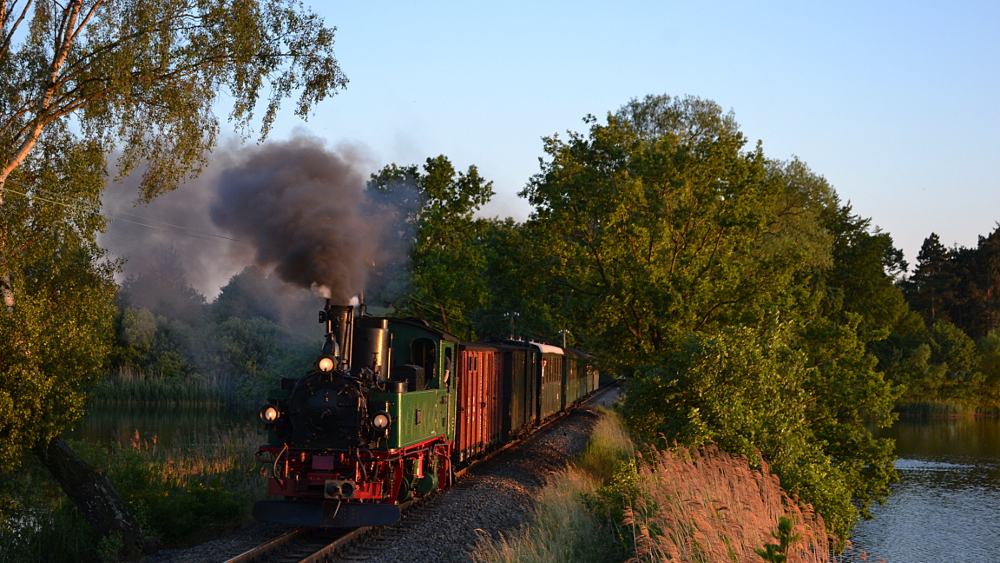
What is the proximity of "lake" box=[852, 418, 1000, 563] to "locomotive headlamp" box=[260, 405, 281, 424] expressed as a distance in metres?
13.5

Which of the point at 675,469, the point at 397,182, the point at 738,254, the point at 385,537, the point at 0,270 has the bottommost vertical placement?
the point at 385,537

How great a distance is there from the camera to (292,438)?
411 inches

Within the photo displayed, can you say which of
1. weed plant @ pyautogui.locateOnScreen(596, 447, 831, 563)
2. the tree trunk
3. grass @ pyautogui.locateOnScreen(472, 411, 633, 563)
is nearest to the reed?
grass @ pyautogui.locateOnScreen(472, 411, 633, 563)

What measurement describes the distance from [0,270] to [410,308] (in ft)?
73.4

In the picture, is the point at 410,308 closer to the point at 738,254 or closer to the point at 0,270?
the point at 738,254

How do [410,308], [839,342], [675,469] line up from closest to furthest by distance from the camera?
[675,469] < [839,342] < [410,308]

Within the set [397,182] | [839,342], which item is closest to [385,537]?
[839,342]

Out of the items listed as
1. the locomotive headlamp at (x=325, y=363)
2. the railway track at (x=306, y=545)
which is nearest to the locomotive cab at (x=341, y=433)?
the locomotive headlamp at (x=325, y=363)

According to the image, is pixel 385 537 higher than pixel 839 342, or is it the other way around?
pixel 839 342

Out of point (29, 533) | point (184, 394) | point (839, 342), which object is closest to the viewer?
point (29, 533)

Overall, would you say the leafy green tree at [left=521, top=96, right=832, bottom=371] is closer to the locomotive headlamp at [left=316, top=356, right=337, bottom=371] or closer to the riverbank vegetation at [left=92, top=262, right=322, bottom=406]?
the locomotive headlamp at [left=316, top=356, right=337, bottom=371]

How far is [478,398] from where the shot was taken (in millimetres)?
16266

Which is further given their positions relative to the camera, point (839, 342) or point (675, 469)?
point (839, 342)

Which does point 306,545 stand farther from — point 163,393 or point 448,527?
point 163,393
